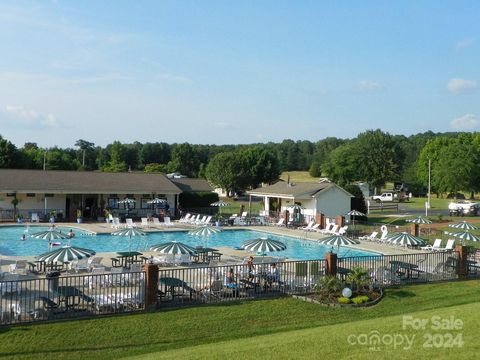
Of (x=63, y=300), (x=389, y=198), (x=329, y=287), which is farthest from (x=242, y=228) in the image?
(x=389, y=198)

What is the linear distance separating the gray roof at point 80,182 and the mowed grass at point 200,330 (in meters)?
30.9

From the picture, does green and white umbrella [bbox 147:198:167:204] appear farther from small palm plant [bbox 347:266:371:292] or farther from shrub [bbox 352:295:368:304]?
shrub [bbox 352:295:368:304]

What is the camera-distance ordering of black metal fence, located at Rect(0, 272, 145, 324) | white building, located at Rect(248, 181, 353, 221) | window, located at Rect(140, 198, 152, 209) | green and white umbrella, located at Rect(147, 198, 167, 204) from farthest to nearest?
window, located at Rect(140, 198, 152, 209) < green and white umbrella, located at Rect(147, 198, 167, 204) < white building, located at Rect(248, 181, 353, 221) < black metal fence, located at Rect(0, 272, 145, 324)

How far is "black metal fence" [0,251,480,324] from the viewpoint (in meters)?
14.2

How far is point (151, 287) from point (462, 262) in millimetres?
12917

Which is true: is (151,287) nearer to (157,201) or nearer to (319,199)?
(319,199)

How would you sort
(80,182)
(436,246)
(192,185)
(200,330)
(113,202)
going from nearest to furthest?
(200,330) < (436,246) < (80,182) < (113,202) < (192,185)

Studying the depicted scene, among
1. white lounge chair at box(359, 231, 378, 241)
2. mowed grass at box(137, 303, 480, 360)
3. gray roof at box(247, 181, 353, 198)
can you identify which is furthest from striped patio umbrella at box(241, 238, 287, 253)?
gray roof at box(247, 181, 353, 198)

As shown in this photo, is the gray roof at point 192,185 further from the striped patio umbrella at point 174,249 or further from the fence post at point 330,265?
the fence post at point 330,265

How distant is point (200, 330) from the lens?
1412 centimetres

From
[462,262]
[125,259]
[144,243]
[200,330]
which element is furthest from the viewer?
[144,243]

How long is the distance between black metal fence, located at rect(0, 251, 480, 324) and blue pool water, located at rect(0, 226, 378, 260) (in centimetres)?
830

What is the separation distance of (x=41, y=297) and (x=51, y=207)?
3180 centimetres

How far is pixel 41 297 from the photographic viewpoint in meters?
14.3
